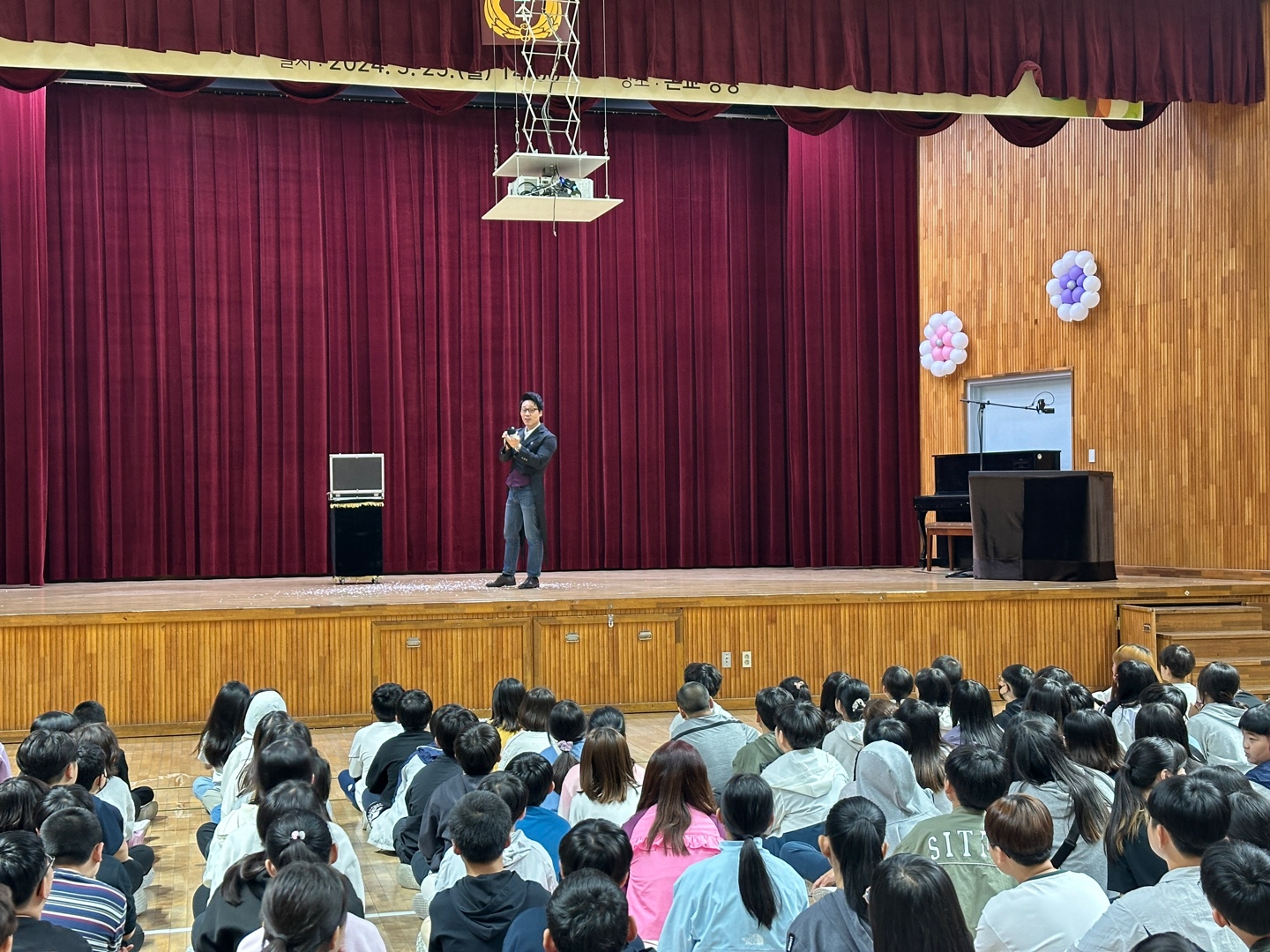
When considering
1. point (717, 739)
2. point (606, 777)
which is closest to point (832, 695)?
point (717, 739)

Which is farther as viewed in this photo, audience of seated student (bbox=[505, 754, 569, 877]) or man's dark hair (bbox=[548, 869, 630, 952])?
audience of seated student (bbox=[505, 754, 569, 877])

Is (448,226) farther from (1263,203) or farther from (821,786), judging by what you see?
(821,786)

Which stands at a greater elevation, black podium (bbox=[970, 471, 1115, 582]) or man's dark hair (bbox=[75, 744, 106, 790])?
black podium (bbox=[970, 471, 1115, 582])

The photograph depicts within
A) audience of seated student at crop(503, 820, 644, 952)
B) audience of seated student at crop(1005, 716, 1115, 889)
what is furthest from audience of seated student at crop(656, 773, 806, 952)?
audience of seated student at crop(1005, 716, 1115, 889)

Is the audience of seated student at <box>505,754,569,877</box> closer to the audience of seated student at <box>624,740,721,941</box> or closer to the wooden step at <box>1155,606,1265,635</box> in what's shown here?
the audience of seated student at <box>624,740,721,941</box>

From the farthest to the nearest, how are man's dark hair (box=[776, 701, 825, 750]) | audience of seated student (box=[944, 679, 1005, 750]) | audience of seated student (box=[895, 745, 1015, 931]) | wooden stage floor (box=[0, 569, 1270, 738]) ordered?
wooden stage floor (box=[0, 569, 1270, 738]) < audience of seated student (box=[944, 679, 1005, 750]) < man's dark hair (box=[776, 701, 825, 750]) < audience of seated student (box=[895, 745, 1015, 931])

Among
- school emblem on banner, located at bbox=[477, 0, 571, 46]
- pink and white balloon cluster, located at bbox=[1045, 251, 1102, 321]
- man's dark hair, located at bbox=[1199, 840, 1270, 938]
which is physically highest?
school emblem on banner, located at bbox=[477, 0, 571, 46]

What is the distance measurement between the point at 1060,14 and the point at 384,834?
7.26 m

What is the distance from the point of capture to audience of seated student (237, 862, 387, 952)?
242 centimetres

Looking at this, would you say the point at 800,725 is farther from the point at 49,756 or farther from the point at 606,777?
the point at 49,756

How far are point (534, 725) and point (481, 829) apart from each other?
2091mm

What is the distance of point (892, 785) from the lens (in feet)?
13.0

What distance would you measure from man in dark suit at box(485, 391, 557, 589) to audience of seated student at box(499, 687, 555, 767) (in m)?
4.18

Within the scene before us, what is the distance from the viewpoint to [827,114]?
33.1 ft
